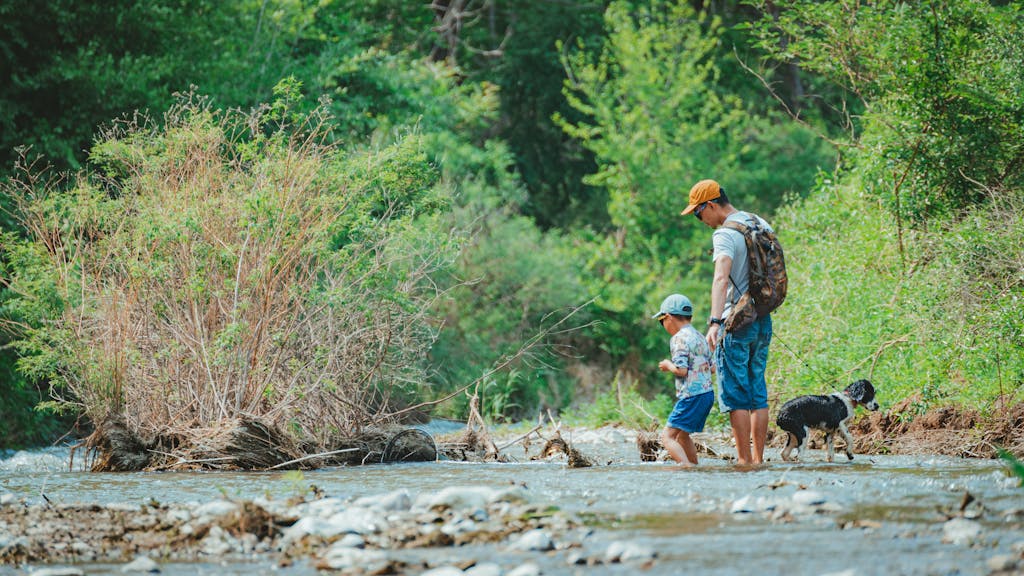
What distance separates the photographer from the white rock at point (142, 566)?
4.84 metres

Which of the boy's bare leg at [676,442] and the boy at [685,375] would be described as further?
the boy's bare leg at [676,442]

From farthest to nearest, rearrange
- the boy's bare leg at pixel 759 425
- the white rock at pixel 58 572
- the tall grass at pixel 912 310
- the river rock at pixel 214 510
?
the tall grass at pixel 912 310 → the boy's bare leg at pixel 759 425 → the river rock at pixel 214 510 → the white rock at pixel 58 572

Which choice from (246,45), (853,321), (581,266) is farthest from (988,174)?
(581,266)

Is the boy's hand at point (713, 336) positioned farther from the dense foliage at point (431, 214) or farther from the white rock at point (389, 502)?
the white rock at point (389, 502)

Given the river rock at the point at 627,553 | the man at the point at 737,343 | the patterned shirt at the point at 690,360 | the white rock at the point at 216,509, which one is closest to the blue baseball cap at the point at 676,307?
the patterned shirt at the point at 690,360

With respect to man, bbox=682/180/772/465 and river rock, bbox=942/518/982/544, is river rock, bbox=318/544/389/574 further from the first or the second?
man, bbox=682/180/772/465

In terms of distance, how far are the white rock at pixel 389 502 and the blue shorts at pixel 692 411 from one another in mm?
2718

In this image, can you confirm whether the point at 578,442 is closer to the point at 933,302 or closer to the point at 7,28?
the point at 933,302

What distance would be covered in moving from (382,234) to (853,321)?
215 inches

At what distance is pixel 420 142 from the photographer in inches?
446

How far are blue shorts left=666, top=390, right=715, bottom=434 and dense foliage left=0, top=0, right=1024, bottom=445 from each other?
6.93 feet

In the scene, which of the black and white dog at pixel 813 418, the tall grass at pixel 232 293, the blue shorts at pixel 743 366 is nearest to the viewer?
the blue shorts at pixel 743 366

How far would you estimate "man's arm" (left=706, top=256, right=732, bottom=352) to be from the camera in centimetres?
801

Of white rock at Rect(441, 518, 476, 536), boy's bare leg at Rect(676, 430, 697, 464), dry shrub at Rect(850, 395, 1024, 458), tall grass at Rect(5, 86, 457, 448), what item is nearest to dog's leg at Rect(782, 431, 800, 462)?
boy's bare leg at Rect(676, 430, 697, 464)
